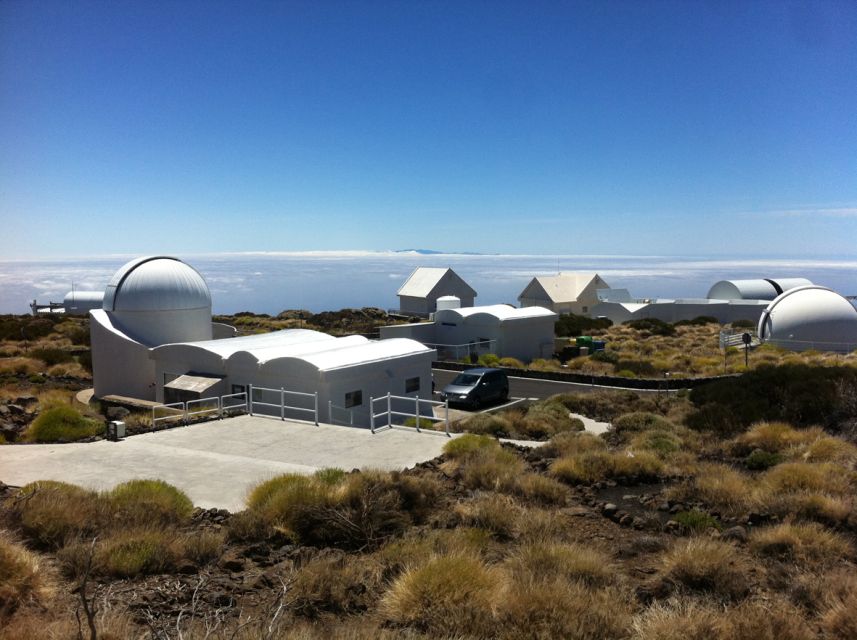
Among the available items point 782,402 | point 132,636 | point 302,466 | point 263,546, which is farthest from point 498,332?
point 132,636

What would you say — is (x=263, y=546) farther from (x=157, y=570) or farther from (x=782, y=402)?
(x=782, y=402)

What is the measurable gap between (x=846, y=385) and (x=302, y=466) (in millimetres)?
11995

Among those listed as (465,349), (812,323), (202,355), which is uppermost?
(202,355)

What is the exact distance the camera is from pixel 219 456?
36.6 feet

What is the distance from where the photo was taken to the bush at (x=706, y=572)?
5492mm

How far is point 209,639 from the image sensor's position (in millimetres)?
3988

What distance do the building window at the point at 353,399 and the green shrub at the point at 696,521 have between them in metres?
10.3

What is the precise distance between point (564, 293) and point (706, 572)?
171 ft

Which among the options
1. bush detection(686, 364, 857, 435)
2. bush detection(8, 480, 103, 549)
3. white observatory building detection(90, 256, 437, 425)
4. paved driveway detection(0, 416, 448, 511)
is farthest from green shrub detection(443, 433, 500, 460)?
bush detection(686, 364, 857, 435)


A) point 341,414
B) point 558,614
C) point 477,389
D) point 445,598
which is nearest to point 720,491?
point 558,614

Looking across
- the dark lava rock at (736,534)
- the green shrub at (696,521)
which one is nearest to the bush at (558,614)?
the dark lava rock at (736,534)

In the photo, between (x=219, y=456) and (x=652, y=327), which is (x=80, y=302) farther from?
(x=219, y=456)

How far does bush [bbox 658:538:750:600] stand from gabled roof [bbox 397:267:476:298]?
44.3 metres

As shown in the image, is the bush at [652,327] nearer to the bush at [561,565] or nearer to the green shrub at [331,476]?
the green shrub at [331,476]
